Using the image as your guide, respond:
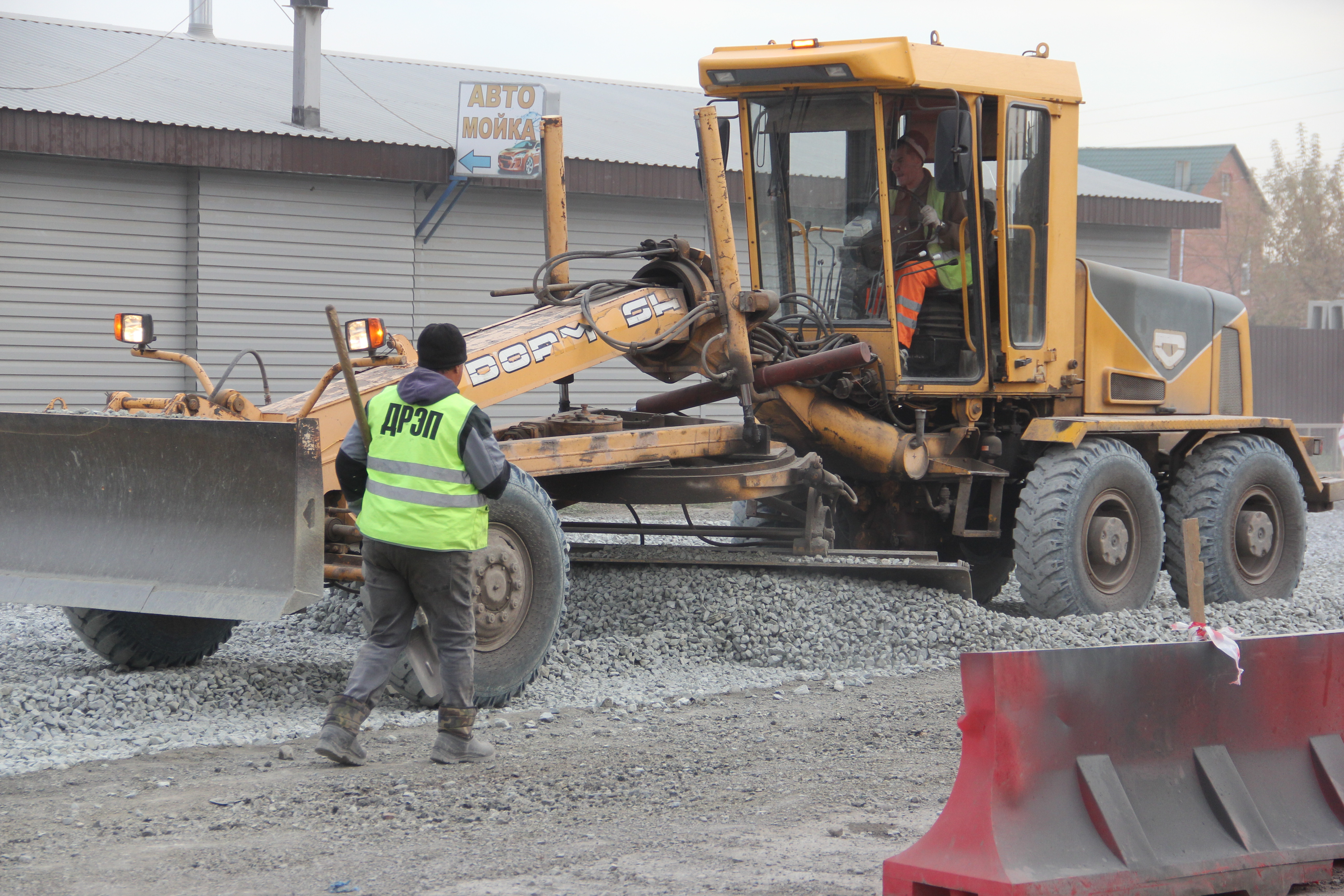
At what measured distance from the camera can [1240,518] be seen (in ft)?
31.4

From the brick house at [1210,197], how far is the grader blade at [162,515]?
1766 inches

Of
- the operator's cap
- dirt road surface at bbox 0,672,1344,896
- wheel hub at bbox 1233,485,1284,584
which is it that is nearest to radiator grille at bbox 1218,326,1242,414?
wheel hub at bbox 1233,485,1284,584

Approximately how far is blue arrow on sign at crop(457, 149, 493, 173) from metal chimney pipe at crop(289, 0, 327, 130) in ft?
5.08

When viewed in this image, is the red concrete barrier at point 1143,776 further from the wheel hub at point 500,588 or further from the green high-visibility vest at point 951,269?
the green high-visibility vest at point 951,269

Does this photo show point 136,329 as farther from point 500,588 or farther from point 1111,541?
point 1111,541

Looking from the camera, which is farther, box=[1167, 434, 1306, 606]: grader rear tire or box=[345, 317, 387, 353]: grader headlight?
box=[1167, 434, 1306, 606]: grader rear tire

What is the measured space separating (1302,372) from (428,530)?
24251mm

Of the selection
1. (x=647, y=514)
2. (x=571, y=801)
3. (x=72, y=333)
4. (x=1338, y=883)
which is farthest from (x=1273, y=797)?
(x=72, y=333)

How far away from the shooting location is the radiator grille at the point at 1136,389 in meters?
9.19

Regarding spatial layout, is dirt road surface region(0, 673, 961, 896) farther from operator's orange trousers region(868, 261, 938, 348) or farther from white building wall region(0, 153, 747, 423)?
white building wall region(0, 153, 747, 423)

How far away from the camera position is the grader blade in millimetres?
5730

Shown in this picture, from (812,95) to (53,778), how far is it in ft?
17.9

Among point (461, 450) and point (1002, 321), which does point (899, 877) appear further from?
point (1002, 321)

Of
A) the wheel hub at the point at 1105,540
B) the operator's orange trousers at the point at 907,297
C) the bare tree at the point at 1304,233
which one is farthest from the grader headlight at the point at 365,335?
the bare tree at the point at 1304,233
